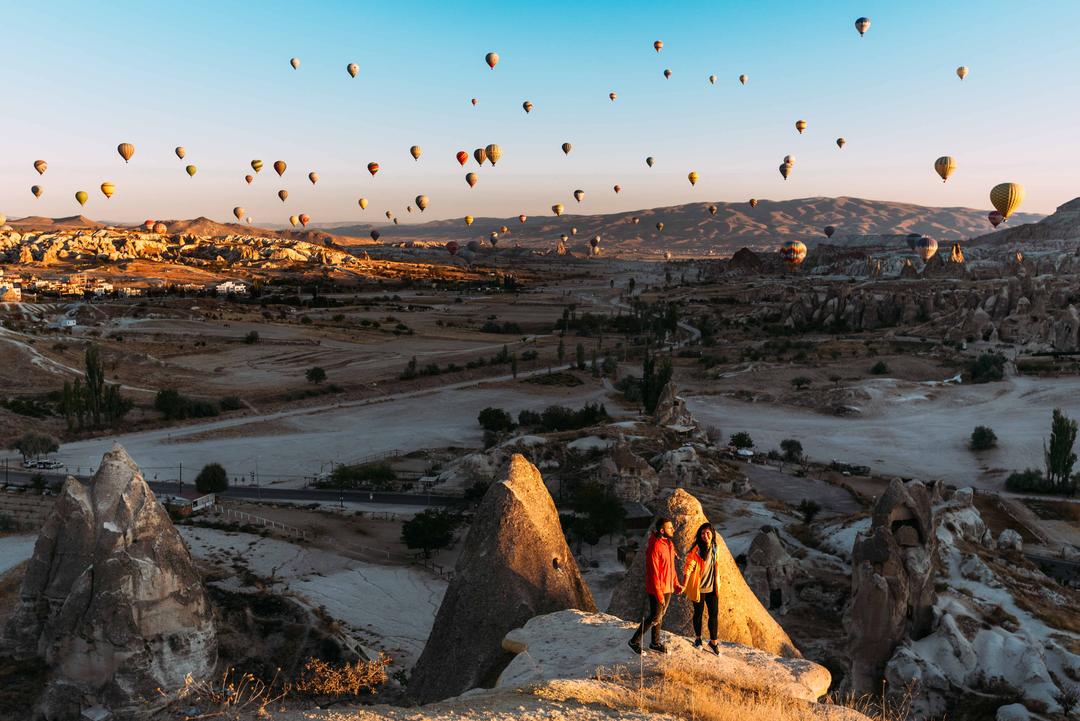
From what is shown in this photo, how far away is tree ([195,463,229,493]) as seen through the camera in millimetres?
37250

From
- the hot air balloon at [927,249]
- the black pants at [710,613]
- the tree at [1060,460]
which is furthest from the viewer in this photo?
the hot air balloon at [927,249]

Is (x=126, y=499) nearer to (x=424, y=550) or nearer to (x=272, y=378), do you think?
(x=424, y=550)

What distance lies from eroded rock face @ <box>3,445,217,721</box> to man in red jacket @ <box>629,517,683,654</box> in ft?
36.5

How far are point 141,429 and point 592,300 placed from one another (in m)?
93.4

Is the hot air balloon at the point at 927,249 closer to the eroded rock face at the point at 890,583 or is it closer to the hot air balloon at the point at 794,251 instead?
the hot air balloon at the point at 794,251

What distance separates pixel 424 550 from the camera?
30.1 m

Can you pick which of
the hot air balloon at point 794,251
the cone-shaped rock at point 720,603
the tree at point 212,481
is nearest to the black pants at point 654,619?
the cone-shaped rock at point 720,603

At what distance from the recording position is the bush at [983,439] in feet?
152

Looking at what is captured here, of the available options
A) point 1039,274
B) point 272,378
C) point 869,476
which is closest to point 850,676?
point 869,476

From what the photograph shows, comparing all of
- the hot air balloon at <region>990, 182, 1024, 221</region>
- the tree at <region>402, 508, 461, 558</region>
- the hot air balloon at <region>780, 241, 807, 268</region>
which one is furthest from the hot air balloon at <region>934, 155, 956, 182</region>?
the tree at <region>402, 508, 461, 558</region>

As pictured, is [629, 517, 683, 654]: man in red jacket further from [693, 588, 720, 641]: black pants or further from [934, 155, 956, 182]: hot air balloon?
[934, 155, 956, 182]: hot air balloon

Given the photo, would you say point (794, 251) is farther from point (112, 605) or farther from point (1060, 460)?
point (112, 605)

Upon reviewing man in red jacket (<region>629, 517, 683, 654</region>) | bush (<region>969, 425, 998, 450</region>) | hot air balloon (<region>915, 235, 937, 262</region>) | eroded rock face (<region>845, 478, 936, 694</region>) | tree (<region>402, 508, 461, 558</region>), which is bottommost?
bush (<region>969, 425, 998, 450</region>)

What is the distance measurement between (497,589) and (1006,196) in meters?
94.2
